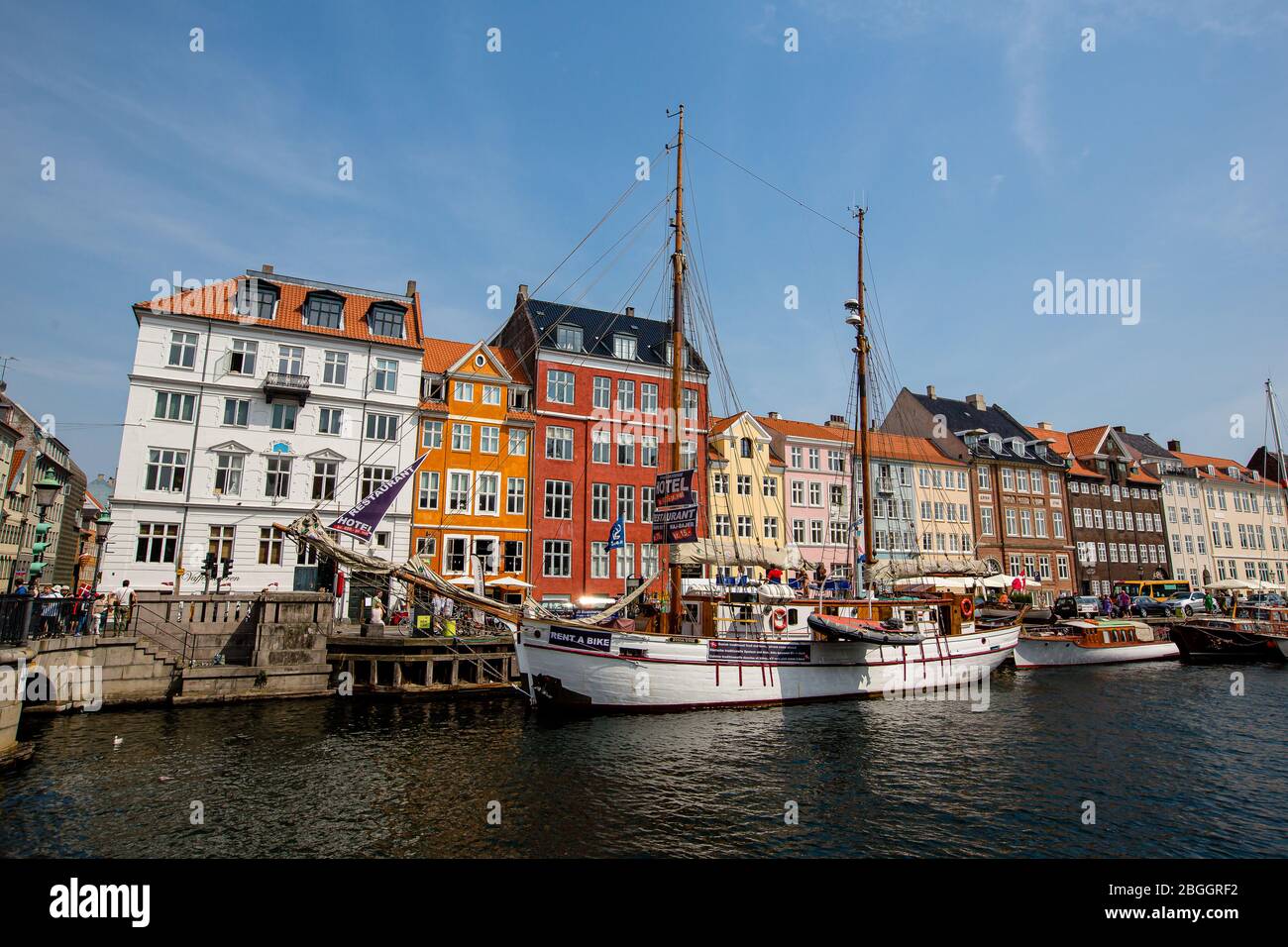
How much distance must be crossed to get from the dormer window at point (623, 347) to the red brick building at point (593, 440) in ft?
0.23

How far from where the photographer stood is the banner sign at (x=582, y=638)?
77.7 feet

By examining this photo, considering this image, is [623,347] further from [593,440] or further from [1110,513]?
[1110,513]

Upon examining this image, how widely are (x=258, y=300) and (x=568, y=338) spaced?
60.5 ft

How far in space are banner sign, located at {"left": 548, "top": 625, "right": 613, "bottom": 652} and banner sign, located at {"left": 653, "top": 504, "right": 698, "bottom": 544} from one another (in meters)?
3.83

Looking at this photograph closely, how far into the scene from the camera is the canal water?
1282cm

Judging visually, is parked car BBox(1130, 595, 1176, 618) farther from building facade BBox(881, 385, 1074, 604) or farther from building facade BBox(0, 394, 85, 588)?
building facade BBox(0, 394, 85, 588)

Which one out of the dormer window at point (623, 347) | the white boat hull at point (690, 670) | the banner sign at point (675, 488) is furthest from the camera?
the dormer window at point (623, 347)

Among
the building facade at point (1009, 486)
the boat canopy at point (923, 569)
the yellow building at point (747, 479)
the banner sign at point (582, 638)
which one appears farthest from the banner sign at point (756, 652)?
the building facade at point (1009, 486)

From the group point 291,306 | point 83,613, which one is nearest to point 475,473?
point 291,306

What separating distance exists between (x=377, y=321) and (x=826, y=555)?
36283mm

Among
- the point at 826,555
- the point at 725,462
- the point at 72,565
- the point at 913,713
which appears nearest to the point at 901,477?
the point at 826,555

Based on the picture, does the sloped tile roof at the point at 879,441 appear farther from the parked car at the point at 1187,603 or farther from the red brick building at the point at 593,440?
the parked car at the point at 1187,603

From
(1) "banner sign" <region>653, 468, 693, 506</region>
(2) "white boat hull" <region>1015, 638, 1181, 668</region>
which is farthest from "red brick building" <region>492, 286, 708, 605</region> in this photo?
(2) "white boat hull" <region>1015, 638, 1181, 668</region>

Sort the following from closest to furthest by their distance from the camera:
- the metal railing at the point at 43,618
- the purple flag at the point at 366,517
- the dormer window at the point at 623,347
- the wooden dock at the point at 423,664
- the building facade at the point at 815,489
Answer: the metal railing at the point at 43,618 < the purple flag at the point at 366,517 < the wooden dock at the point at 423,664 < the dormer window at the point at 623,347 < the building facade at the point at 815,489
